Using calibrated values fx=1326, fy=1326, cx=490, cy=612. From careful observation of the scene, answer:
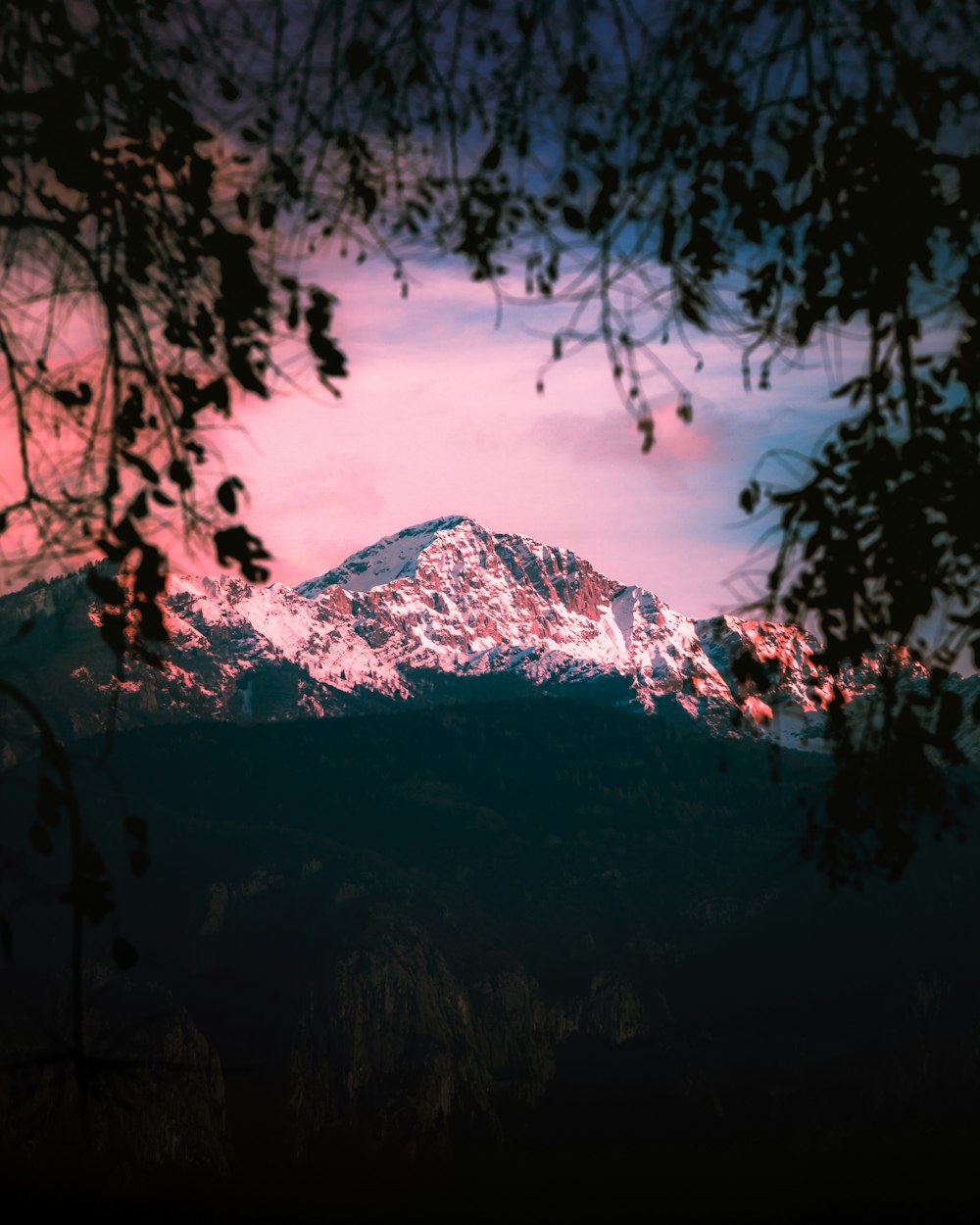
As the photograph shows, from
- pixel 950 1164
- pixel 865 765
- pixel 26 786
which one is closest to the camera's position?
pixel 26 786

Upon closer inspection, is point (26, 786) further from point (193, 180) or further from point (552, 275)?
point (552, 275)

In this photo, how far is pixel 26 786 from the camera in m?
8.81

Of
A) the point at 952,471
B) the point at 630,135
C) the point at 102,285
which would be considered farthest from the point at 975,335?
the point at 102,285

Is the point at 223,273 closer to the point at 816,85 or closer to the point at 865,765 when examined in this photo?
the point at 816,85

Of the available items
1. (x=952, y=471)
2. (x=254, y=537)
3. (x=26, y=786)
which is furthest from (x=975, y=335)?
(x=26, y=786)

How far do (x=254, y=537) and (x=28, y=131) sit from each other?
330 centimetres

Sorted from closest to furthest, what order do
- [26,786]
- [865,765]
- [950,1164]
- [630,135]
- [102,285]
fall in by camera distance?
[26,786] < [102,285] < [865,765] < [630,135] < [950,1164]

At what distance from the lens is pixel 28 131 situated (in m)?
9.34

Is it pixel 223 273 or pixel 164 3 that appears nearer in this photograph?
pixel 223 273

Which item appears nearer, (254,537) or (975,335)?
(254,537)

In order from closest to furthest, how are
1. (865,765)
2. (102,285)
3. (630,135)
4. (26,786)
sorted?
1. (26,786)
2. (102,285)
3. (865,765)
4. (630,135)

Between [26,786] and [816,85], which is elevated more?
[816,85]

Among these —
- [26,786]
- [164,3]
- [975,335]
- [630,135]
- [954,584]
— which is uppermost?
[164,3]

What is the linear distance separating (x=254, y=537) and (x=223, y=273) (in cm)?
198
